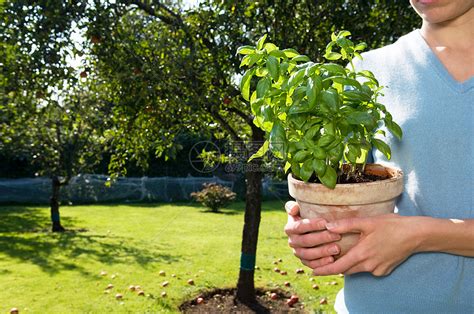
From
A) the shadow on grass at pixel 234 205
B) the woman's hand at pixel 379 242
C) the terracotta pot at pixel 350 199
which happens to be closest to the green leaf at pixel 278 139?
the terracotta pot at pixel 350 199

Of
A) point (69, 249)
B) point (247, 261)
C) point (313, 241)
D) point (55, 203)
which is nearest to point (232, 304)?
point (247, 261)

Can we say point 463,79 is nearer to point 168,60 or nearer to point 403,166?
point 403,166

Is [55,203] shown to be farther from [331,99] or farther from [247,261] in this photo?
[331,99]

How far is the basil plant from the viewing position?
131 cm

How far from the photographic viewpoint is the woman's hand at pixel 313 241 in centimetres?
132

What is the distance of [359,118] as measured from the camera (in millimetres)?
1302

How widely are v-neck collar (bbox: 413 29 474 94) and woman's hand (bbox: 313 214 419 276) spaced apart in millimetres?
417

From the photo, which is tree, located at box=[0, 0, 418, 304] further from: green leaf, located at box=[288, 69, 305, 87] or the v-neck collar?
green leaf, located at box=[288, 69, 305, 87]

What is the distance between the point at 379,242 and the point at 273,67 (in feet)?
1.73

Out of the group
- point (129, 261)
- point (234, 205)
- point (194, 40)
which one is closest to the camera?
point (194, 40)

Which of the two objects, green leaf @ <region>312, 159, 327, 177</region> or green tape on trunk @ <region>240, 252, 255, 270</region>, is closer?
green leaf @ <region>312, 159, 327, 177</region>

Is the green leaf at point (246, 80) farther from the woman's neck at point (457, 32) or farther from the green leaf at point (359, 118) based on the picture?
the woman's neck at point (457, 32)

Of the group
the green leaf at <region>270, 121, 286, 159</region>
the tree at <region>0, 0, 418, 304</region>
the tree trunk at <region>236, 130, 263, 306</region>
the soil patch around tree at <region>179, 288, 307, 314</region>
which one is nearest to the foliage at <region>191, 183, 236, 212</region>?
the soil patch around tree at <region>179, 288, 307, 314</region>

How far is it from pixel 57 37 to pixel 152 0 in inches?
43.8
